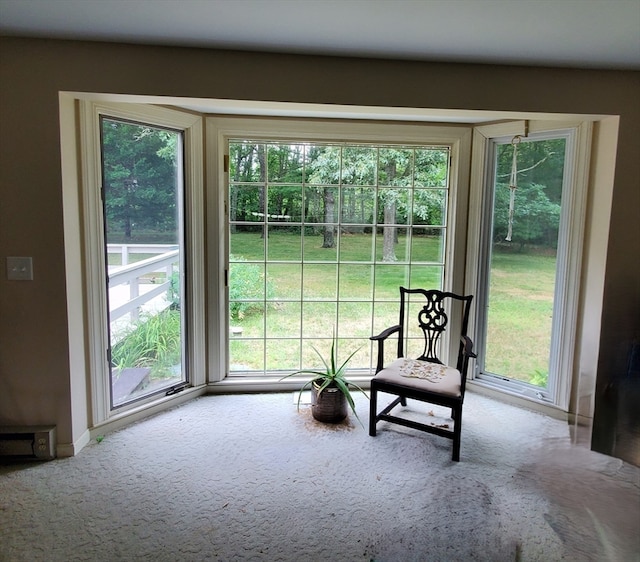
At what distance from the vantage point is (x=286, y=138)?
298 cm

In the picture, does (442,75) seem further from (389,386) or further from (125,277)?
(125,277)

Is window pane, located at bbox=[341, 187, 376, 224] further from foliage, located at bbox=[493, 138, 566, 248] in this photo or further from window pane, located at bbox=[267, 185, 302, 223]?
foliage, located at bbox=[493, 138, 566, 248]

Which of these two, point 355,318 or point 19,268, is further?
point 355,318

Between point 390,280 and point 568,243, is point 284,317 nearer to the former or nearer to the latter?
point 390,280

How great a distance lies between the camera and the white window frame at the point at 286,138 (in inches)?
113

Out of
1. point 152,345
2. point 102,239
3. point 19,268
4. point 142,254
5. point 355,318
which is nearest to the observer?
point 19,268

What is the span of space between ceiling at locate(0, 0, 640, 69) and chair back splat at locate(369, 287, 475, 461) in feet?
4.59

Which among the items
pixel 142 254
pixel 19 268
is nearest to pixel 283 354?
pixel 142 254

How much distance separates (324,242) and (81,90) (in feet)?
5.70

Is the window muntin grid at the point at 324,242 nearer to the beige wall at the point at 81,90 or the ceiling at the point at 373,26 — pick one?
the beige wall at the point at 81,90

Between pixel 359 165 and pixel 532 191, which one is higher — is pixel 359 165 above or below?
above

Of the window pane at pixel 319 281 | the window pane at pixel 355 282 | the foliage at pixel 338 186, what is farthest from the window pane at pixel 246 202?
the window pane at pixel 355 282

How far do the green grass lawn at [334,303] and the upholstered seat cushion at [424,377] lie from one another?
64cm

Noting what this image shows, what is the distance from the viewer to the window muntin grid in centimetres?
303
